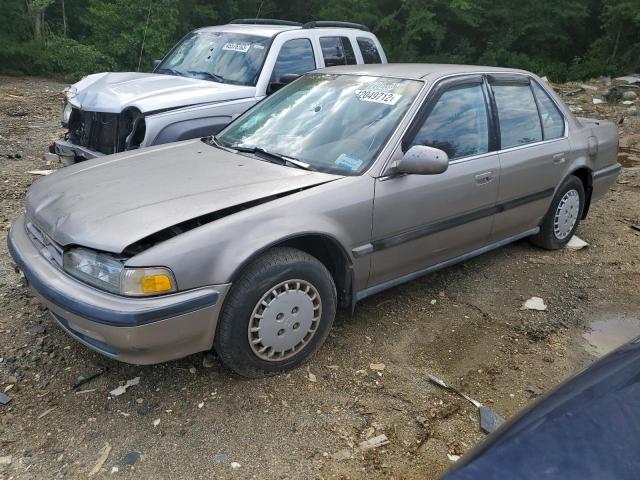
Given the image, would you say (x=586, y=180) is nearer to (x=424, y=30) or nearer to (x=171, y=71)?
(x=171, y=71)

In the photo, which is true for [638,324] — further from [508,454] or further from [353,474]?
[508,454]

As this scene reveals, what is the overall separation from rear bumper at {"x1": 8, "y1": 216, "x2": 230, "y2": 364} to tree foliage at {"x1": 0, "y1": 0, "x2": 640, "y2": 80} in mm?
14208

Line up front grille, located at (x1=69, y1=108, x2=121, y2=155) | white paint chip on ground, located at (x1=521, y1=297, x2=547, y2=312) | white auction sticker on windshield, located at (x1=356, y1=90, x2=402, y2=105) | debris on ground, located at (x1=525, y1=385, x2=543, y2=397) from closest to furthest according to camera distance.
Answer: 1. debris on ground, located at (x1=525, y1=385, x2=543, y2=397)
2. white auction sticker on windshield, located at (x1=356, y1=90, x2=402, y2=105)
3. white paint chip on ground, located at (x1=521, y1=297, x2=547, y2=312)
4. front grille, located at (x1=69, y1=108, x2=121, y2=155)

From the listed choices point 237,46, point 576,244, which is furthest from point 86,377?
point 237,46

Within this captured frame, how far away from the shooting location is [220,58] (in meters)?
6.50

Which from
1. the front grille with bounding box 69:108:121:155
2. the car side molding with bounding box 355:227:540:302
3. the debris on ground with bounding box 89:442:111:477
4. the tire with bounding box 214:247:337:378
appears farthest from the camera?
the front grille with bounding box 69:108:121:155

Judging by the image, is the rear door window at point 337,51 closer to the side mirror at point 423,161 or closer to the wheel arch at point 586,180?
the wheel arch at point 586,180

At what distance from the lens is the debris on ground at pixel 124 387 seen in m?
2.97

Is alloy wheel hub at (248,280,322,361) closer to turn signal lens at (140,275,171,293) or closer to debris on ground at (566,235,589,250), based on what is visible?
turn signal lens at (140,275,171,293)

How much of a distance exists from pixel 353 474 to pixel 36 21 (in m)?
19.3

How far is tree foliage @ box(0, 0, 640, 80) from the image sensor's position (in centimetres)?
1648

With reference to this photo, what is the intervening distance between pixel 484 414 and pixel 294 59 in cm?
474

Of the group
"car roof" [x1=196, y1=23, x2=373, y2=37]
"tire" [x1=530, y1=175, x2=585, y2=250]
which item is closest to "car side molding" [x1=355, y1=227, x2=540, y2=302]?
"tire" [x1=530, y1=175, x2=585, y2=250]

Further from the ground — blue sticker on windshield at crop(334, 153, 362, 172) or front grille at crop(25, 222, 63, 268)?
blue sticker on windshield at crop(334, 153, 362, 172)
